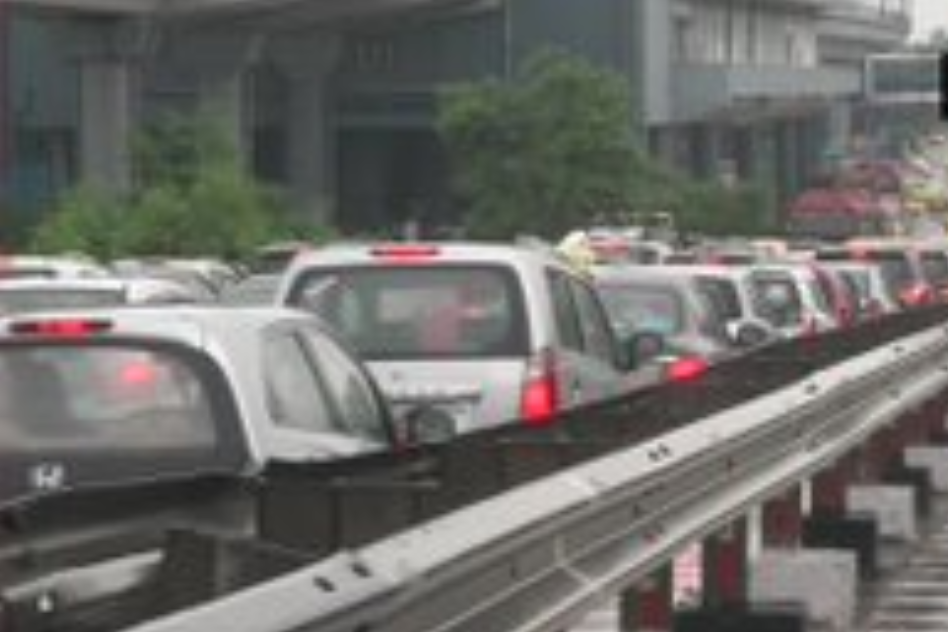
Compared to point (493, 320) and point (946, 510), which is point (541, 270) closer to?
point (493, 320)

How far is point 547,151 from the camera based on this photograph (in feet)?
312

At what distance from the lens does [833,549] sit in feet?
50.2

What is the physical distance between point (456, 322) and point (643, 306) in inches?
376

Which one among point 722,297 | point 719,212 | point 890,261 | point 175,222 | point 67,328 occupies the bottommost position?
point 719,212

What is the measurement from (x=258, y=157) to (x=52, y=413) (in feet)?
361

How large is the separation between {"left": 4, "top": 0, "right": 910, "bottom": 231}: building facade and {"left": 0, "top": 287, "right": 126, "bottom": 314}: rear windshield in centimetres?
6864

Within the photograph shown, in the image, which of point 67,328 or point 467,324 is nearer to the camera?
point 67,328

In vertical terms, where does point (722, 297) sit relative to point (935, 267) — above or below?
above

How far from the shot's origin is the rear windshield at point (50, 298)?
67.4 ft

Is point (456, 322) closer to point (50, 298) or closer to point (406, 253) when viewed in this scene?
point (406, 253)

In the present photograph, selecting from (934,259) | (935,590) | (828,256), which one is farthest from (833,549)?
(934,259)

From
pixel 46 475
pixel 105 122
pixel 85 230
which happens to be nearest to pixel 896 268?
pixel 85 230

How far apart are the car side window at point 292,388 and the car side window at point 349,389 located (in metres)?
0.15

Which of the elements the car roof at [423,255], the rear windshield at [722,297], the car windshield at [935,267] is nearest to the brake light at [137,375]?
the car roof at [423,255]
